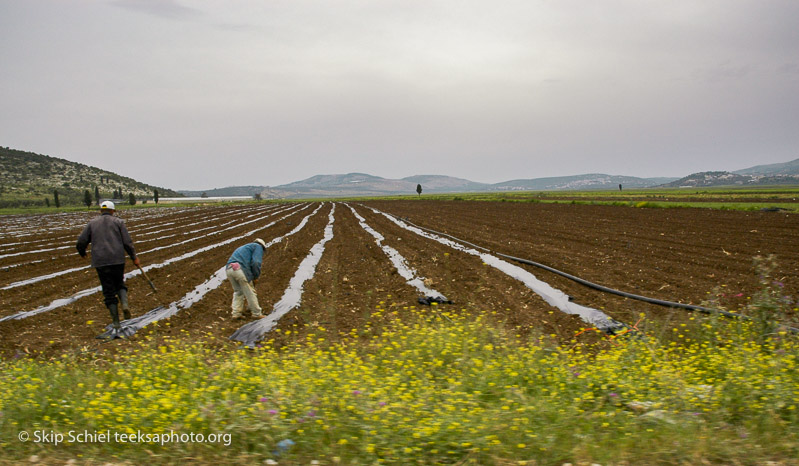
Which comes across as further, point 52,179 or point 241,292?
point 52,179

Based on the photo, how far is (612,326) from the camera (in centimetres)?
→ 776

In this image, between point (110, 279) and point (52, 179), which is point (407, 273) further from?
point (52, 179)

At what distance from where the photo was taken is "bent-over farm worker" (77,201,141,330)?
813 centimetres

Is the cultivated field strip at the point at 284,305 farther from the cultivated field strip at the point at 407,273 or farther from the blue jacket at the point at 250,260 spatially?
the cultivated field strip at the point at 407,273

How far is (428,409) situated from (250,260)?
5.82 metres

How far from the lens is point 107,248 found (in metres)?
8.16

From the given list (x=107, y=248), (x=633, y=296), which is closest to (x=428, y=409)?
(x=107, y=248)

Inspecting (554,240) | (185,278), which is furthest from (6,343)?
(554,240)

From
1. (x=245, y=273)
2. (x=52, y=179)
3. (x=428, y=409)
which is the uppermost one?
(x=52, y=179)

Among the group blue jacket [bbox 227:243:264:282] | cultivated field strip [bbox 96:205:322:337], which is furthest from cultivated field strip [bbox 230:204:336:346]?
cultivated field strip [bbox 96:205:322:337]

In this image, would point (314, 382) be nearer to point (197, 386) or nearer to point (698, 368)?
point (197, 386)

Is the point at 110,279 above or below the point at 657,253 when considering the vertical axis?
above

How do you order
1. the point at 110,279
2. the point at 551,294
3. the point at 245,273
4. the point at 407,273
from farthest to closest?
the point at 407,273 < the point at 551,294 < the point at 245,273 < the point at 110,279

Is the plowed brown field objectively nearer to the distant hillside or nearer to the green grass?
the green grass
